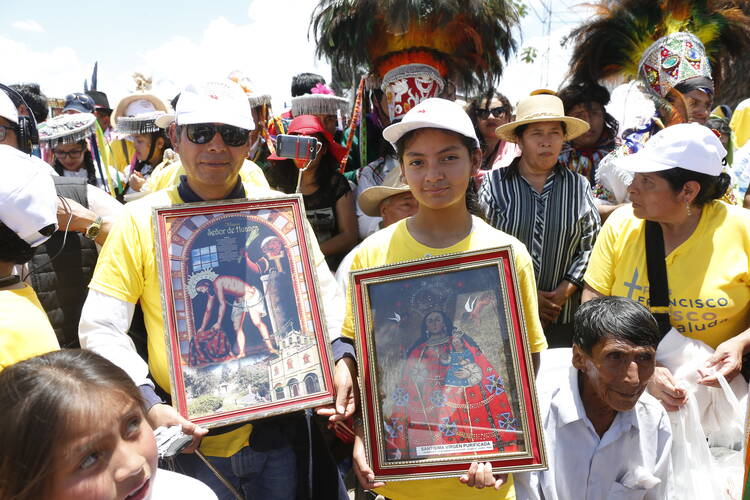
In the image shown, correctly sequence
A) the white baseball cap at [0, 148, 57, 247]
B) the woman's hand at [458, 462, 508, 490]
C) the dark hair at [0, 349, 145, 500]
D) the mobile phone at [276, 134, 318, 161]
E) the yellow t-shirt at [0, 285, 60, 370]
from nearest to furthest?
1. the dark hair at [0, 349, 145, 500]
2. the yellow t-shirt at [0, 285, 60, 370]
3. the white baseball cap at [0, 148, 57, 247]
4. the woman's hand at [458, 462, 508, 490]
5. the mobile phone at [276, 134, 318, 161]

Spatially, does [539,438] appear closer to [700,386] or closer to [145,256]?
[700,386]

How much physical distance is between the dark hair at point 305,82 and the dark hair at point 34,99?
2325 mm

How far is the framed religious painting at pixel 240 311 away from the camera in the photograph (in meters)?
2.12

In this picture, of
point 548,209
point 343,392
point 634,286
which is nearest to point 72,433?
point 343,392

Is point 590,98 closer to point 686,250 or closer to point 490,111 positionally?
point 490,111

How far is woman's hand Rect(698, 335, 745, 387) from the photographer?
2.76 m

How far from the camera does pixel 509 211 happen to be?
148 inches

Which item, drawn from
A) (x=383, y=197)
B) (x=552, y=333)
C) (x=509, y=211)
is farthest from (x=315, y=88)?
(x=552, y=333)

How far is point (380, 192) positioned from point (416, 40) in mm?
1611

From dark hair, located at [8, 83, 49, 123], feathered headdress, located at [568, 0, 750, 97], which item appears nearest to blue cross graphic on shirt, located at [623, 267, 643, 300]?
feathered headdress, located at [568, 0, 750, 97]

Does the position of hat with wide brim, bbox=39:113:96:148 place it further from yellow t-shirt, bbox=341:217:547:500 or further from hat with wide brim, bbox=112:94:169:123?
yellow t-shirt, bbox=341:217:547:500

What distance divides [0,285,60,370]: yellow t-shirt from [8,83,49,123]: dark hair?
3977 mm

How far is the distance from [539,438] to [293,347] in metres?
0.95

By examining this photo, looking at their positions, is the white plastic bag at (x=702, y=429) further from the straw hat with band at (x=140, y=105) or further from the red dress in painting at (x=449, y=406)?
the straw hat with band at (x=140, y=105)
